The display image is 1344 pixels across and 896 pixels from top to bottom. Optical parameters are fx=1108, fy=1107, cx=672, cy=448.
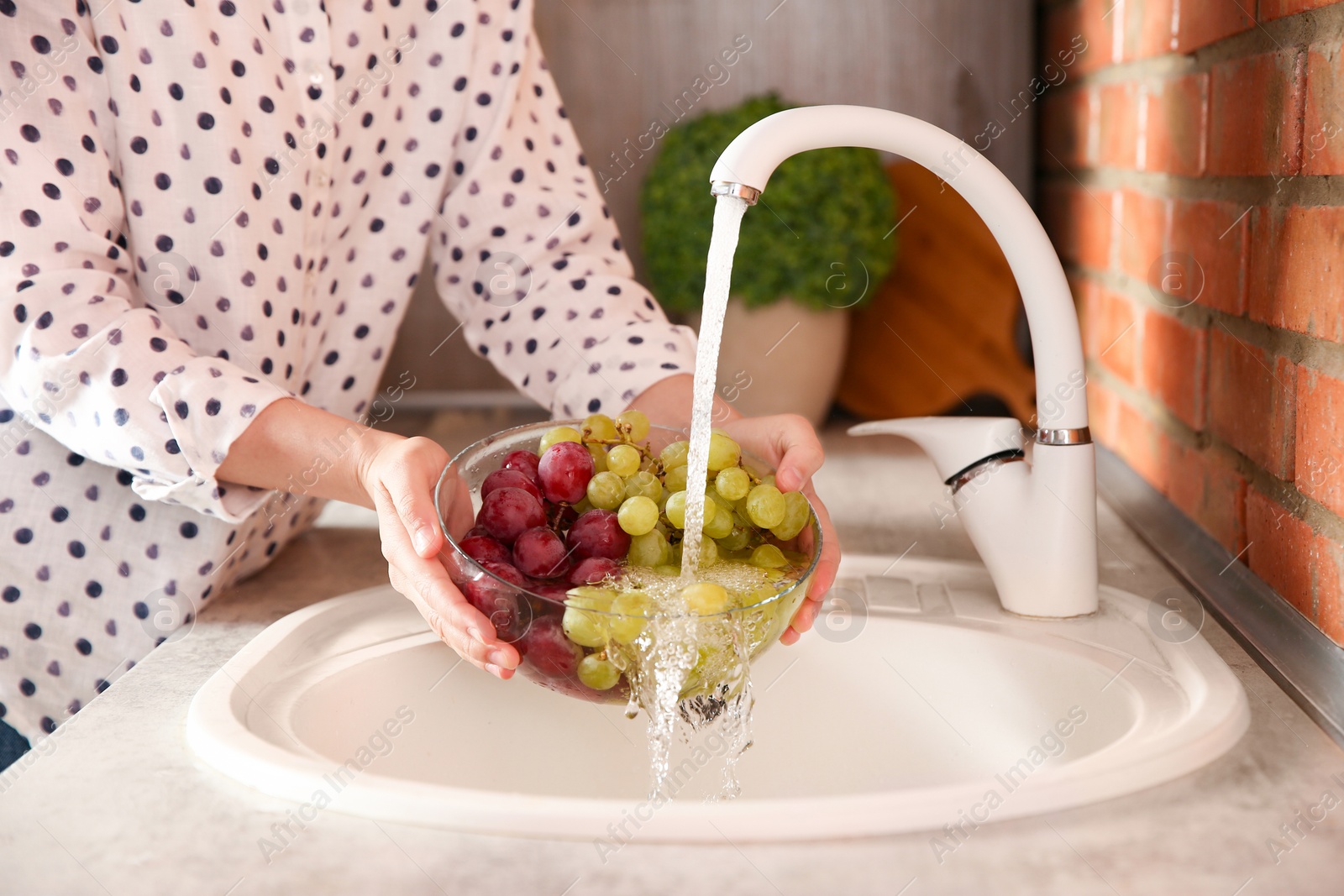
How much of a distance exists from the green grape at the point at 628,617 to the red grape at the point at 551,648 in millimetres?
30

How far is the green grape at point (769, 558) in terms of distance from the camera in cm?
64

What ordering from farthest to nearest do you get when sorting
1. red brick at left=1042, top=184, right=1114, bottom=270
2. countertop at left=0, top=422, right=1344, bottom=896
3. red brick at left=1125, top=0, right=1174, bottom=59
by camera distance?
red brick at left=1042, top=184, right=1114, bottom=270
red brick at left=1125, top=0, right=1174, bottom=59
countertop at left=0, top=422, right=1344, bottom=896

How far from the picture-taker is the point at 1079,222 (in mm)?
1289

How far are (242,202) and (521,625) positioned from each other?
0.44 metres

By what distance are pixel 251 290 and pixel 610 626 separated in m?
0.45

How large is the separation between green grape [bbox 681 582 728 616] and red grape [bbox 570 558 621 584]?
0.06m

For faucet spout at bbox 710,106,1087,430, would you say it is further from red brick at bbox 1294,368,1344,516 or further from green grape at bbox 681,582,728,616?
green grape at bbox 681,582,728,616

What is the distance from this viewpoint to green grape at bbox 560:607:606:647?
0.55 meters

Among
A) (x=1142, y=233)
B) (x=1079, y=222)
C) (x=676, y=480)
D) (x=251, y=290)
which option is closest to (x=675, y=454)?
(x=676, y=480)

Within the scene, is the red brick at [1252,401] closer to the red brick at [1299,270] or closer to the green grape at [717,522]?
the red brick at [1299,270]

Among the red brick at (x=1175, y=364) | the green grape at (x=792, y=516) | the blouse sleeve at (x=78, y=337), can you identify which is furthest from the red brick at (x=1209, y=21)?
the blouse sleeve at (x=78, y=337)

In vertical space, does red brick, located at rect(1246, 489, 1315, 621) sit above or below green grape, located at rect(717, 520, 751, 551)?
below

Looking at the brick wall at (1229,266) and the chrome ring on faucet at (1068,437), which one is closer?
the brick wall at (1229,266)

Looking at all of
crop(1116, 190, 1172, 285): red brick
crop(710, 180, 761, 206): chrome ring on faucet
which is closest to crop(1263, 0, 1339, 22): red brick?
crop(1116, 190, 1172, 285): red brick
